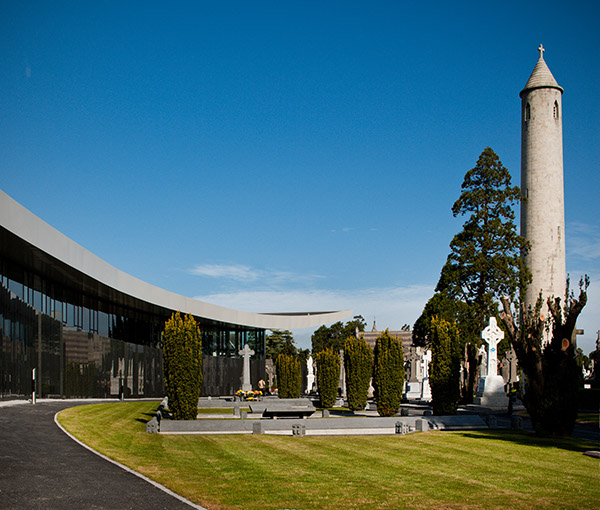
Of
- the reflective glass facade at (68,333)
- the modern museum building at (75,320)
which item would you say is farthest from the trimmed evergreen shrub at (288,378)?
the reflective glass facade at (68,333)

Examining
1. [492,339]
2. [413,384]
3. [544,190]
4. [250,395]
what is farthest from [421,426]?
[544,190]

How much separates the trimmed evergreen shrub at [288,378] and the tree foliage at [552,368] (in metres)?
25.8

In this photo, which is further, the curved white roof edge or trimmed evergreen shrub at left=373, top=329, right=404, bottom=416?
trimmed evergreen shrub at left=373, top=329, right=404, bottom=416

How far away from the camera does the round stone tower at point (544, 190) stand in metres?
62.0

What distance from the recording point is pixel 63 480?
38.5ft

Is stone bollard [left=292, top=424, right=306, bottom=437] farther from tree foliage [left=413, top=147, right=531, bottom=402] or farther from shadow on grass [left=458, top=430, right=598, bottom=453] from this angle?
tree foliage [left=413, top=147, right=531, bottom=402]

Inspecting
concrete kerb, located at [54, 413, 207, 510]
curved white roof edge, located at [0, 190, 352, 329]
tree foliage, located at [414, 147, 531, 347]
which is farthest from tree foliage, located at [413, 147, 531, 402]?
concrete kerb, located at [54, 413, 207, 510]

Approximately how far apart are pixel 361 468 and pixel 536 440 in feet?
27.0

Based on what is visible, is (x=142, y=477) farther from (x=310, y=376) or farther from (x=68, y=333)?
(x=310, y=376)

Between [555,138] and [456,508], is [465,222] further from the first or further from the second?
[456,508]

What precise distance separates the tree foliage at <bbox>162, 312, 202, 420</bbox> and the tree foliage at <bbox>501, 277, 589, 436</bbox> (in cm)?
1065

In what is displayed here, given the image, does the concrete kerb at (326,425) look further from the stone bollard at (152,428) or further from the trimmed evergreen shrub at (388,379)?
the trimmed evergreen shrub at (388,379)

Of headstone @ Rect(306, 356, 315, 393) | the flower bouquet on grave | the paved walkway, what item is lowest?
headstone @ Rect(306, 356, 315, 393)

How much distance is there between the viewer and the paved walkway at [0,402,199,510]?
398 inches
